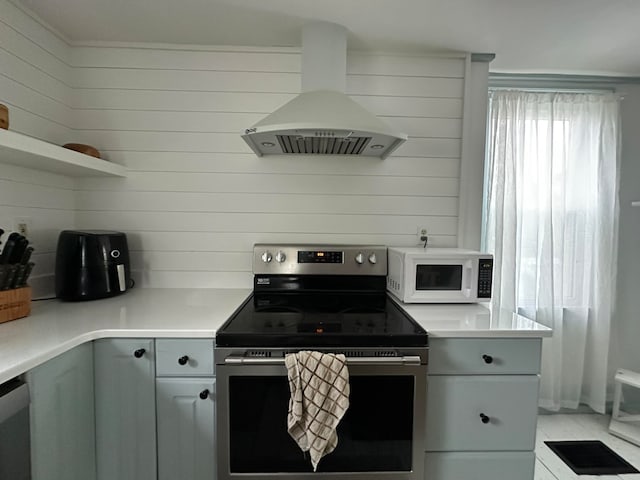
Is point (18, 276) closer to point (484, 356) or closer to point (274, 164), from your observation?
point (274, 164)

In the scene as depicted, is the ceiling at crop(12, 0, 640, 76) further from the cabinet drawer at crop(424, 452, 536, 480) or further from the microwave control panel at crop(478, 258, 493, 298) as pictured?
the cabinet drawer at crop(424, 452, 536, 480)

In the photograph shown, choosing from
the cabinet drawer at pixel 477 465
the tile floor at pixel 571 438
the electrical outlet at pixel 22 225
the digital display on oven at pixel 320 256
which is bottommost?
the tile floor at pixel 571 438

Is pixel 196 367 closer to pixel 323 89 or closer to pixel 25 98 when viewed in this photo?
pixel 323 89

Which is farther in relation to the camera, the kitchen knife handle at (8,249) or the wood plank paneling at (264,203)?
the wood plank paneling at (264,203)

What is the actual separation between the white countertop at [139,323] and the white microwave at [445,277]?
0.05 metres

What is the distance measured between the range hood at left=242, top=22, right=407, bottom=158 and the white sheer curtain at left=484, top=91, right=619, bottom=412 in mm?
1013

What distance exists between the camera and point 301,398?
3.67 feet

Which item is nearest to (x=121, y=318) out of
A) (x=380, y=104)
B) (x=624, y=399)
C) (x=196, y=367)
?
(x=196, y=367)

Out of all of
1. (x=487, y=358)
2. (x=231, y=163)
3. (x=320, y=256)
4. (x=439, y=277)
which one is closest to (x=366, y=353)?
(x=487, y=358)

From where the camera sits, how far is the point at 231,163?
1925mm

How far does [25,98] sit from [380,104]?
181 cm

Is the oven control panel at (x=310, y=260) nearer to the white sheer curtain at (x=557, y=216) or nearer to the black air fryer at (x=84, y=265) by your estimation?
the black air fryer at (x=84, y=265)

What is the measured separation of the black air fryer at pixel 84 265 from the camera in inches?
62.5

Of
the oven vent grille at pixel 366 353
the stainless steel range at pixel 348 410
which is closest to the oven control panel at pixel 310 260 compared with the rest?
the stainless steel range at pixel 348 410
